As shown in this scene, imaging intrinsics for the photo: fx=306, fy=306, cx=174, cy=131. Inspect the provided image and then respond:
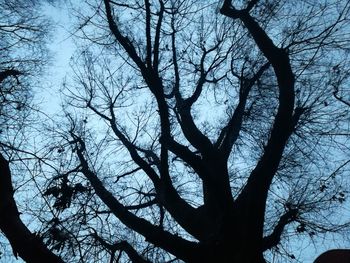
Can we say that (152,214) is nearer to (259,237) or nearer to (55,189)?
(55,189)

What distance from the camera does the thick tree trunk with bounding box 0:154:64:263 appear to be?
3.07 metres

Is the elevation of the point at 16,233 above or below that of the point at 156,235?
below

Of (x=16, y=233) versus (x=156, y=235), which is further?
(x=156, y=235)

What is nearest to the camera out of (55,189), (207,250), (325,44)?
(207,250)

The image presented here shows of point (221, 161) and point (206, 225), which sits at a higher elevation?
point (221, 161)

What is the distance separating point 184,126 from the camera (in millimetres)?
7320

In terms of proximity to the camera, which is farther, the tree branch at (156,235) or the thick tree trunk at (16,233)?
Answer: the tree branch at (156,235)

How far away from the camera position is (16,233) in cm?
319

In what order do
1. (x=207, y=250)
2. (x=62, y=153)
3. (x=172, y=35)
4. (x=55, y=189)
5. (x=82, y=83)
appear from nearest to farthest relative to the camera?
(x=207, y=250) < (x=55, y=189) < (x=62, y=153) < (x=172, y=35) < (x=82, y=83)

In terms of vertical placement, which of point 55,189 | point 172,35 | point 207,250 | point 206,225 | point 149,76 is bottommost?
point 207,250

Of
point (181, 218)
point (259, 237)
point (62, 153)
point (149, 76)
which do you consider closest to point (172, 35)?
→ point (149, 76)

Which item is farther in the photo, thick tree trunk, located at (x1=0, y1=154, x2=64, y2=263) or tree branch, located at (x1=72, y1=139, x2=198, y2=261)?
tree branch, located at (x1=72, y1=139, x2=198, y2=261)

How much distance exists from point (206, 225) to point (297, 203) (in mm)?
2308

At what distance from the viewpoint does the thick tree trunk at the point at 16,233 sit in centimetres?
307
